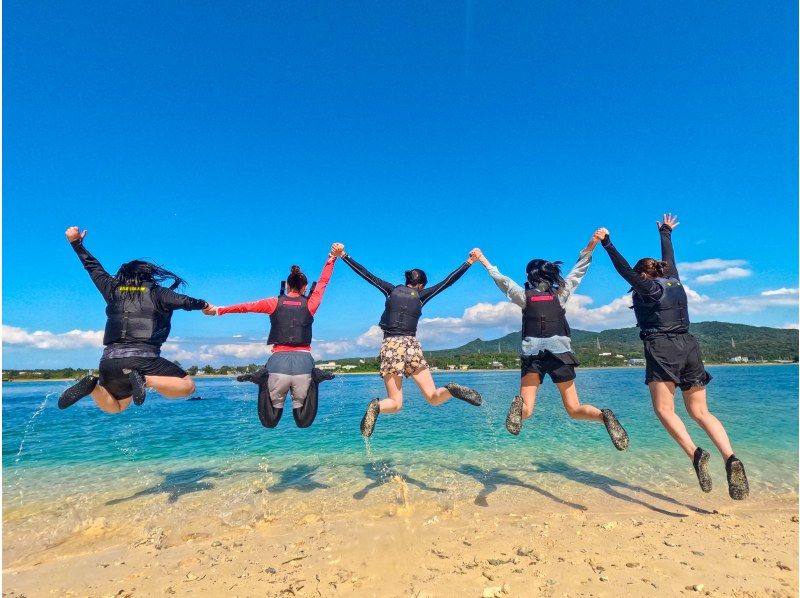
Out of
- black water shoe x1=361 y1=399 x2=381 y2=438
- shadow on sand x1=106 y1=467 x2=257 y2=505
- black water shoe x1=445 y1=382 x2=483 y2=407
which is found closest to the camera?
black water shoe x1=361 y1=399 x2=381 y2=438

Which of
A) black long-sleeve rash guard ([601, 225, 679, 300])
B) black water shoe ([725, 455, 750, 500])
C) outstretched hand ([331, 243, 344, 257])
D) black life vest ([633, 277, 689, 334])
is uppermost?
outstretched hand ([331, 243, 344, 257])

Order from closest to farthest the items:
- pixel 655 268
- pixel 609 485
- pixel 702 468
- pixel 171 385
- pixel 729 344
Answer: pixel 702 468
pixel 171 385
pixel 655 268
pixel 609 485
pixel 729 344

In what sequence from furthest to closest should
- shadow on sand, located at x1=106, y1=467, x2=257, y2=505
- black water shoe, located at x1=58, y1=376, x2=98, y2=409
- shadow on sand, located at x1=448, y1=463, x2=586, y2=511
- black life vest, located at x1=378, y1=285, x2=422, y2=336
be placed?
shadow on sand, located at x1=106, y1=467, x2=257, y2=505, shadow on sand, located at x1=448, y1=463, x2=586, y2=511, black life vest, located at x1=378, y1=285, x2=422, y2=336, black water shoe, located at x1=58, y1=376, x2=98, y2=409

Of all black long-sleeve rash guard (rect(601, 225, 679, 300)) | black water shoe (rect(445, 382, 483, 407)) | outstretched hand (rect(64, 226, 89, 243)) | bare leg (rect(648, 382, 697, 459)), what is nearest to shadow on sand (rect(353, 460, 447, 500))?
black water shoe (rect(445, 382, 483, 407))

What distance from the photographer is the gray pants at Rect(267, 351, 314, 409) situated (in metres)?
7.43

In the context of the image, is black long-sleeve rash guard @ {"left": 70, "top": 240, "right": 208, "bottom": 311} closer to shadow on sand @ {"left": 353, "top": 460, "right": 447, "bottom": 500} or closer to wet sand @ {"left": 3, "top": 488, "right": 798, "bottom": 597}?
wet sand @ {"left": 3, "top": 488, "right": 798, "bottom": 597}

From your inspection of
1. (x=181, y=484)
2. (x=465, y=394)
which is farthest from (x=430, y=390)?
(x=181, y=484)

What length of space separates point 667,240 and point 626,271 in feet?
6.44

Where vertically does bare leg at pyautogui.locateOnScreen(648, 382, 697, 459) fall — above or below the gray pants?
below

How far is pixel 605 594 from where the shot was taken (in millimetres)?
4629

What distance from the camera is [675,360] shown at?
6453 millimetres

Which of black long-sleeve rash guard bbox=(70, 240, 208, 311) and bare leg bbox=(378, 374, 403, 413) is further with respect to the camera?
bare leg bbox=(378, 374, 403, 413)

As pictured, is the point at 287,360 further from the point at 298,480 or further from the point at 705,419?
the point at 705,419

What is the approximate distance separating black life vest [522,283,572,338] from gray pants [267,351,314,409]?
13.3 feet
